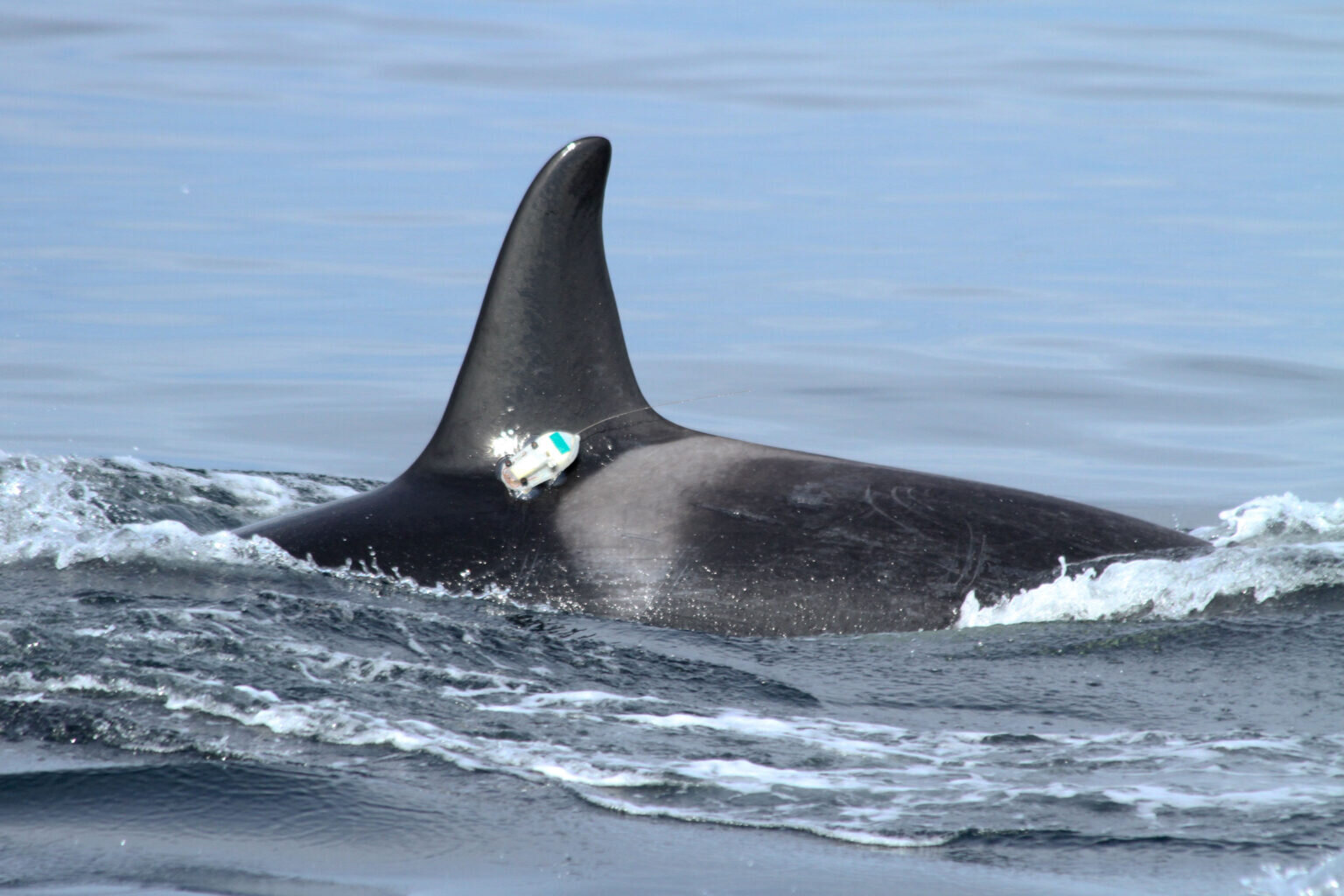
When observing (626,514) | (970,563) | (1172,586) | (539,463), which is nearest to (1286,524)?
(1172,586)

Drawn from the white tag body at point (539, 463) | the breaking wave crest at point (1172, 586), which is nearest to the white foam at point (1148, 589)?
the breaking wave crest at point (1172, 586)

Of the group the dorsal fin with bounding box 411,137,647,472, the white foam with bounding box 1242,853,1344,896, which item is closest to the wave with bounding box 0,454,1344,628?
the dorsal fin with bounding box 411,137,647,472

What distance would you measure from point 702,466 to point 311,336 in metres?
14.3

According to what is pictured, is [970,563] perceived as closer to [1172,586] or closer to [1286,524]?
[1172,586]

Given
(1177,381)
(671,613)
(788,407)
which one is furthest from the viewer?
(1177,381)

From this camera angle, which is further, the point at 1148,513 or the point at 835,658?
the point at 1148,513

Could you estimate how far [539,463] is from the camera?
25.0 feet

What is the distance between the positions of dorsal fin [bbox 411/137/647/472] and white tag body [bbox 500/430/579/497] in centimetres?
→ 17

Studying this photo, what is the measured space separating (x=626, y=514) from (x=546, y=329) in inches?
38.0

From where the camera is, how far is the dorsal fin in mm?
7707

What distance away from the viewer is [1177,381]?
18.4 m

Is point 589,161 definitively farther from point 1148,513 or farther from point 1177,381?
point 1177,381

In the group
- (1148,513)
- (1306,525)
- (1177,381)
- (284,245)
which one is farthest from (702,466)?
(284,245)

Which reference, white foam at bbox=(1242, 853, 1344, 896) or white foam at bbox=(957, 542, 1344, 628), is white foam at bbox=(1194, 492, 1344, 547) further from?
white foam at bbox=(1242, 853, 1344, 896)
